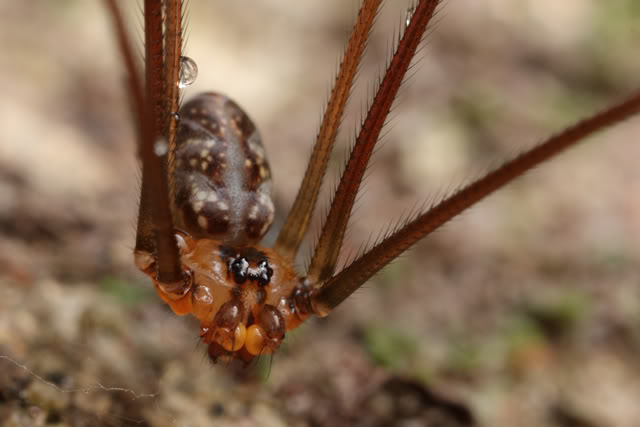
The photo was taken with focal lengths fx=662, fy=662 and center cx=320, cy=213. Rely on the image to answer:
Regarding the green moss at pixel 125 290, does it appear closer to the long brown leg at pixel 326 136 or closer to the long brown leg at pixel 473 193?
the long brown leg at pixel 326 136

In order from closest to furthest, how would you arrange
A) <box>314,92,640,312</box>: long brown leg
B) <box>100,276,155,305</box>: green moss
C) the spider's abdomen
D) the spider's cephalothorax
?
<box>314,92,640,312</box>: long brown leg, the spider's cephalothorax, the spider's abdomen, <box>100,276,155,305</box>: green moss

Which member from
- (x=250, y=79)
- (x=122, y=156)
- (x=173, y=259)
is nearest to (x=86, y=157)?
(x=122, y=156)

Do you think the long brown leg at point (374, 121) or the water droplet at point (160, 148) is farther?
the long brown leg at point (374, 121)

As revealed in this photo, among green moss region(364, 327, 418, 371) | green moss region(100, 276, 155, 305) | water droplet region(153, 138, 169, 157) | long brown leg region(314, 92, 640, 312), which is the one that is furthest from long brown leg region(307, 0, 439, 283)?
green moss region(100, 276, 155, 305)

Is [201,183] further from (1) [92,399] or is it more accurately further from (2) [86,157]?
(2) [86,157]

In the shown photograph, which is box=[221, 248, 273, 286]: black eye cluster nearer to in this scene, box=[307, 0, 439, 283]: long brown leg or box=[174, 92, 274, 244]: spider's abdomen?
box=[174, 92, 274, 244]: spider's abdomen

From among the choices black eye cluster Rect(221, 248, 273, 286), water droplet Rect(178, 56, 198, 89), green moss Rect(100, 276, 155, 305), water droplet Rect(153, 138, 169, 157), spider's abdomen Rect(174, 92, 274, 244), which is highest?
water droplet Rect(178, 56, 198, 89)

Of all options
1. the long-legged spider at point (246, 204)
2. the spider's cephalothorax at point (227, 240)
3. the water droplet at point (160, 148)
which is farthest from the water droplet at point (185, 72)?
the water droplet at point (160, 148)
